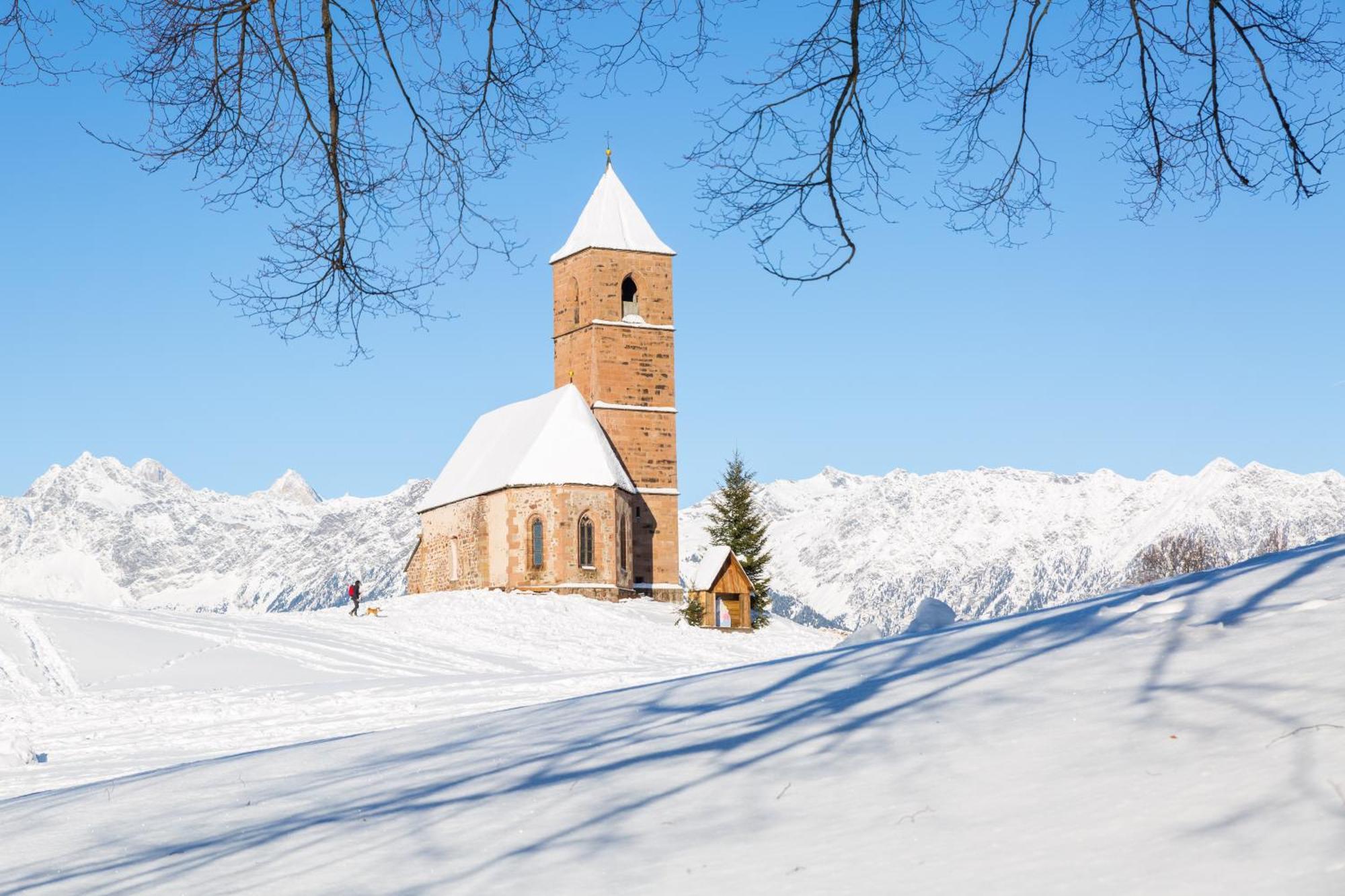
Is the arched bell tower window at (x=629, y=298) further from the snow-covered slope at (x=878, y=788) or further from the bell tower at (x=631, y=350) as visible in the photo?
the snow-covered slope at (x=878, y=788)

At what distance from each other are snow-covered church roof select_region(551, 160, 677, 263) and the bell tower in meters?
0.04

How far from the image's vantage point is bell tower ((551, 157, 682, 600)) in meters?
56.9

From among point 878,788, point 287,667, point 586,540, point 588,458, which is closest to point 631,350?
point 588,458

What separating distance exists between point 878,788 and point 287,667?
23.0 metres

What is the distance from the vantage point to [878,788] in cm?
568

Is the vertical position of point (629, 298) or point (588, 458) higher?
point (629, 298)

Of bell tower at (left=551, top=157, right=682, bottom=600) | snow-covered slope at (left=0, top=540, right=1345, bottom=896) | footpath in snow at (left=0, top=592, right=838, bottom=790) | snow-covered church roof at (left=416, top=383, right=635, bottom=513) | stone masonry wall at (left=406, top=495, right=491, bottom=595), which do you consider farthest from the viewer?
bell tower at (left=551, top=157, right=682, bottom=600)

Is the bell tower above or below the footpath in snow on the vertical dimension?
above

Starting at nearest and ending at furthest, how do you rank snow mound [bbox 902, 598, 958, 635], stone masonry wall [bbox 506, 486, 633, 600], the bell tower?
snow mound [bbox 902, 598, 958, 635] < stone masonry wall [bbox 506, 486, 633, 600] < the bell tower

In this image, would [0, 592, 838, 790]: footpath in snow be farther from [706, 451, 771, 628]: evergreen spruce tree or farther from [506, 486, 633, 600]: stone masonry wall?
[706, 451, 771, 628]: evergreen spruce tree

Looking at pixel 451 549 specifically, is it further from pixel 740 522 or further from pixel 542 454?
pixel 740 522

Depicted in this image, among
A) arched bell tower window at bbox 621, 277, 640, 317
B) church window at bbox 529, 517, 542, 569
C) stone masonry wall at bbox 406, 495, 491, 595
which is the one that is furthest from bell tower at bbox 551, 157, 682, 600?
stone masonry wall at bbox 406, 495, 491, 595

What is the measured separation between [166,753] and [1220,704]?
1145cm

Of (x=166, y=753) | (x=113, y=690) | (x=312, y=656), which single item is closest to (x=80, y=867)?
(x=166, y=753)
